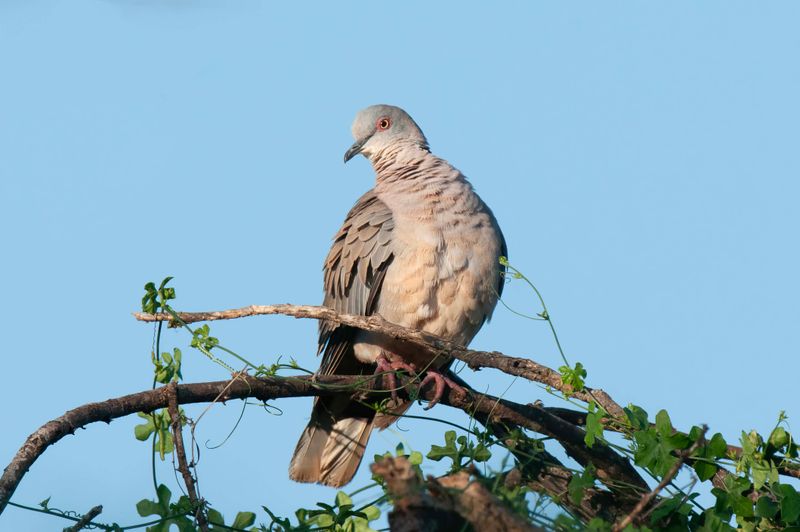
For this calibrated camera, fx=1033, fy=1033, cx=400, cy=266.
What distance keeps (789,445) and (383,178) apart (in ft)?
10.2

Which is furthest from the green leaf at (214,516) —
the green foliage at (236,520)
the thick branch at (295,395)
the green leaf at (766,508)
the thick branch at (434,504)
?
the green leaf at (766,508)

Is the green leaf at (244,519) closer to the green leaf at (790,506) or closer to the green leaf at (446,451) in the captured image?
the green leaf at (446,451)

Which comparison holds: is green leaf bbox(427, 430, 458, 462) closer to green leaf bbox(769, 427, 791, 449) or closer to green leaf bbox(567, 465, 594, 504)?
green leaf bbox(567, 465, 594, 504)

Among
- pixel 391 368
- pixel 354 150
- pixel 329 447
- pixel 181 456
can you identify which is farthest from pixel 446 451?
pixel 354 150

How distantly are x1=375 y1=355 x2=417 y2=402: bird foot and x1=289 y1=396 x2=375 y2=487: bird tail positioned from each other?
0.30m

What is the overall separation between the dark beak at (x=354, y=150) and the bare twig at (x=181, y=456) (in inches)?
126

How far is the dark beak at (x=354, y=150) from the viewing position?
22.5ft

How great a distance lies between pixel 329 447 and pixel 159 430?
1703 millimetres

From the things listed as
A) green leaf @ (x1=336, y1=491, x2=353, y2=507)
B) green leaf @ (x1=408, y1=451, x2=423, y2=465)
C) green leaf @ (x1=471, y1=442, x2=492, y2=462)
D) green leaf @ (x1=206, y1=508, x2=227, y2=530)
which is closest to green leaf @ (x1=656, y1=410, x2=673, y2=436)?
green leaf @ (x1=471, y1=442, x2=492, y2=462)

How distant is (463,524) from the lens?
2455 mm

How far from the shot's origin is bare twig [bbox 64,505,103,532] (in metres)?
3.44

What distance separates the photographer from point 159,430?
4.07 m

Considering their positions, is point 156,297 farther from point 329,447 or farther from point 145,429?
point 329,447

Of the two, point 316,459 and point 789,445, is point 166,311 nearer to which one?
point 316,459
